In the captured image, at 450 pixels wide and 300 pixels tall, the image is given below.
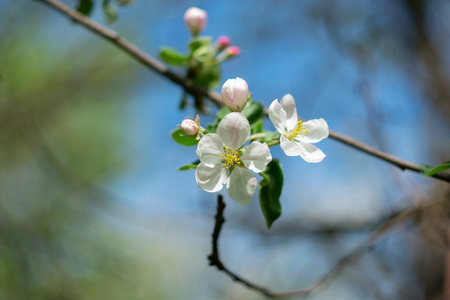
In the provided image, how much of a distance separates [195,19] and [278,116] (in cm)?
93

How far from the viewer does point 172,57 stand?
1593mm

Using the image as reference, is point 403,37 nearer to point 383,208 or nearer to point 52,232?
point 383,208

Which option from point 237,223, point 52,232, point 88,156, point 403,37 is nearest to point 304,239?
point 237,223

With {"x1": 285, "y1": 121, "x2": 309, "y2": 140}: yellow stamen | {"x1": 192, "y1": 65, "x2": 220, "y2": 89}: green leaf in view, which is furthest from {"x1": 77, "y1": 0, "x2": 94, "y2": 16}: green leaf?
{"x1": 285, "y1": 121, "x2": 309, "y2": 140}: yellow stamen

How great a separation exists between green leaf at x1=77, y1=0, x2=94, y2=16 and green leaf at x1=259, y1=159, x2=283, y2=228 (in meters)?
1.09

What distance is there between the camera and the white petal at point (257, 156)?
884 mm

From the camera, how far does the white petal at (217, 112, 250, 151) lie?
90cm

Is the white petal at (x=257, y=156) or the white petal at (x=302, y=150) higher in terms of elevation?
the white petal at (x=302, y=150)

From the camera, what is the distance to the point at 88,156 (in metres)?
6.43

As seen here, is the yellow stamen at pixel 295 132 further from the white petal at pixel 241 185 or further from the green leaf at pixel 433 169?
the green leaf at pixel 433 169

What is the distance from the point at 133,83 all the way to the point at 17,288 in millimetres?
3683

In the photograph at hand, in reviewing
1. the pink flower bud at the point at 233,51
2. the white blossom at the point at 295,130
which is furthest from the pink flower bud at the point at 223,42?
the white blossom at the point at 295,130

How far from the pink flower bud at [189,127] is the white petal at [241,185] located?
14 centimetres

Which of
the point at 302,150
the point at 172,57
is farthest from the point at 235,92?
the point at 172,57
